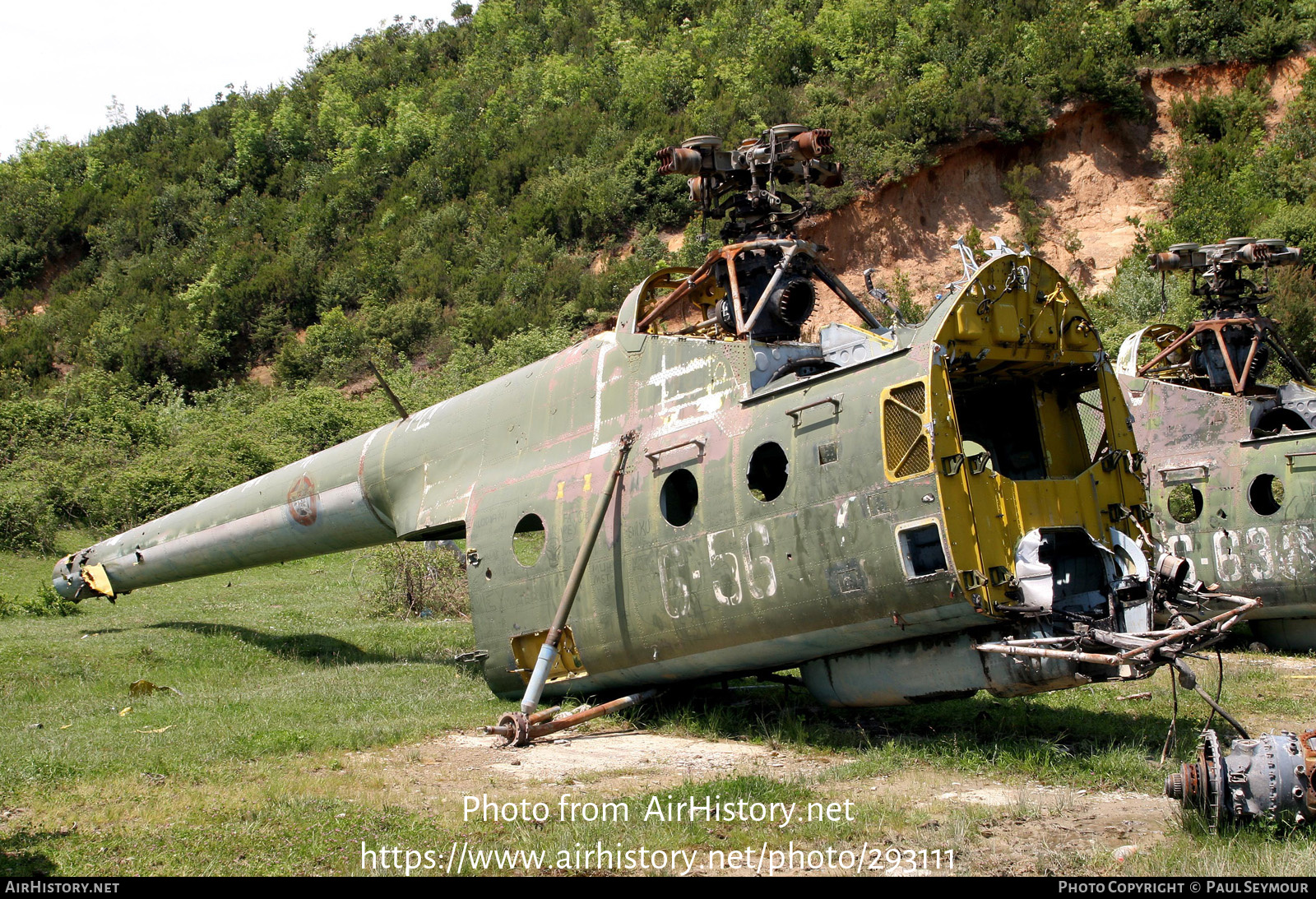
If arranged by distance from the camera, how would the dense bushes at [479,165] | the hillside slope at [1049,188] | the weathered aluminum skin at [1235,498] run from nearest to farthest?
the weathered aluminum skin at [1235,498] → the hillside slope at [1049,188] → the dense bushes at [479,165]

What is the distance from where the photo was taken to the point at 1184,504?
19.3 meters

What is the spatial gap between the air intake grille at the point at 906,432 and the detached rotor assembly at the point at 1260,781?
9.82 ft

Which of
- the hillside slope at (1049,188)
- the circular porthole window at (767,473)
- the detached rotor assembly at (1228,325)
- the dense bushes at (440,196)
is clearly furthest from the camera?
the hillside slope at (1049,188)

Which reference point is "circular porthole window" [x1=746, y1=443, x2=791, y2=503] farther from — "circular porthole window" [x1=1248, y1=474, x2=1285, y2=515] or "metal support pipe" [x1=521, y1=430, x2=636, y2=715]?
"circular porthole window" [x1=1248, y1=474, x2=1285, y2=515]

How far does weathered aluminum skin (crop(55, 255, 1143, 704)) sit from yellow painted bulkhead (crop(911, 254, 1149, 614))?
3cm

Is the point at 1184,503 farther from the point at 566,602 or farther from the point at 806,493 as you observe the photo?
the point at 566,602

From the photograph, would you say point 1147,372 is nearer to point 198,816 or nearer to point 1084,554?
point 1084,554

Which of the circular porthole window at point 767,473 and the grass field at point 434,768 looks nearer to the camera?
the grass field at point 434,768

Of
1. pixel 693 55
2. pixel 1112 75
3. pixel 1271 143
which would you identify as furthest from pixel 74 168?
pixel 1271 143

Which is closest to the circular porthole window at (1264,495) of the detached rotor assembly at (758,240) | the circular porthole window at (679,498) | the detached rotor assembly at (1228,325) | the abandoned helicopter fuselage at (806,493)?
the detached rotor assembly at (1228,325)

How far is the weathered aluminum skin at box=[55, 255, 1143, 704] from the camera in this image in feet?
29.3

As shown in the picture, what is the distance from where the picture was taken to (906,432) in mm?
8898

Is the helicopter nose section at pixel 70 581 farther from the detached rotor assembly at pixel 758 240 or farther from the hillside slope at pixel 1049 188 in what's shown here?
the hillside slope at pixel 1049 188

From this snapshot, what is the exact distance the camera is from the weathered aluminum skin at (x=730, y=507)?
8.93 meters
